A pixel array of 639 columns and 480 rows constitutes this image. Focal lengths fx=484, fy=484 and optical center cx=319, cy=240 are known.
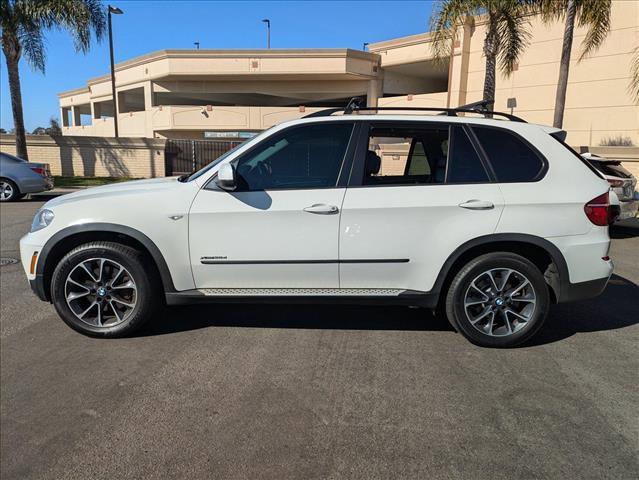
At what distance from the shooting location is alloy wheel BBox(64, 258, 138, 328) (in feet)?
13.3

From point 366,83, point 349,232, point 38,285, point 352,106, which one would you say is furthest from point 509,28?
point 366,83

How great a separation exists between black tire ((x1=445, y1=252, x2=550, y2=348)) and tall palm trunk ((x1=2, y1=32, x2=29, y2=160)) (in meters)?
21.2

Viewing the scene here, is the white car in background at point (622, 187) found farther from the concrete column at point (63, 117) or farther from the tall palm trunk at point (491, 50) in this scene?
the concrete column at point (63, 117)

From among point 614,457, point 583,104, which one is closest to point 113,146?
point 583,104

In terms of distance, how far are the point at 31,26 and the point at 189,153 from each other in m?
9.48

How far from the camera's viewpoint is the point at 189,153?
87.2 ft

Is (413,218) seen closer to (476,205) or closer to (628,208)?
(476,205)

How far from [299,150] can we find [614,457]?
2.97 meters

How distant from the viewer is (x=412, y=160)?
450 centimetres

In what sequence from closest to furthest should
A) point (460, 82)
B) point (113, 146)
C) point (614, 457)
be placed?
1. point (614, 457)
2. point (113, 146)
3. point (460, 82)

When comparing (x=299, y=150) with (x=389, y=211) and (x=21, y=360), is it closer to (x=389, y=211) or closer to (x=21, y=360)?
(x=389, y=211)

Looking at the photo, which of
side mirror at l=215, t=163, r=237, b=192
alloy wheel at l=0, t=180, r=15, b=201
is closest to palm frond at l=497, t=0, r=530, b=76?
side mirror at l=215, t=163, r=237, b=192

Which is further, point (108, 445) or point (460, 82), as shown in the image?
point (460, 82)

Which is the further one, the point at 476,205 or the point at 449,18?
the point at 449,18
